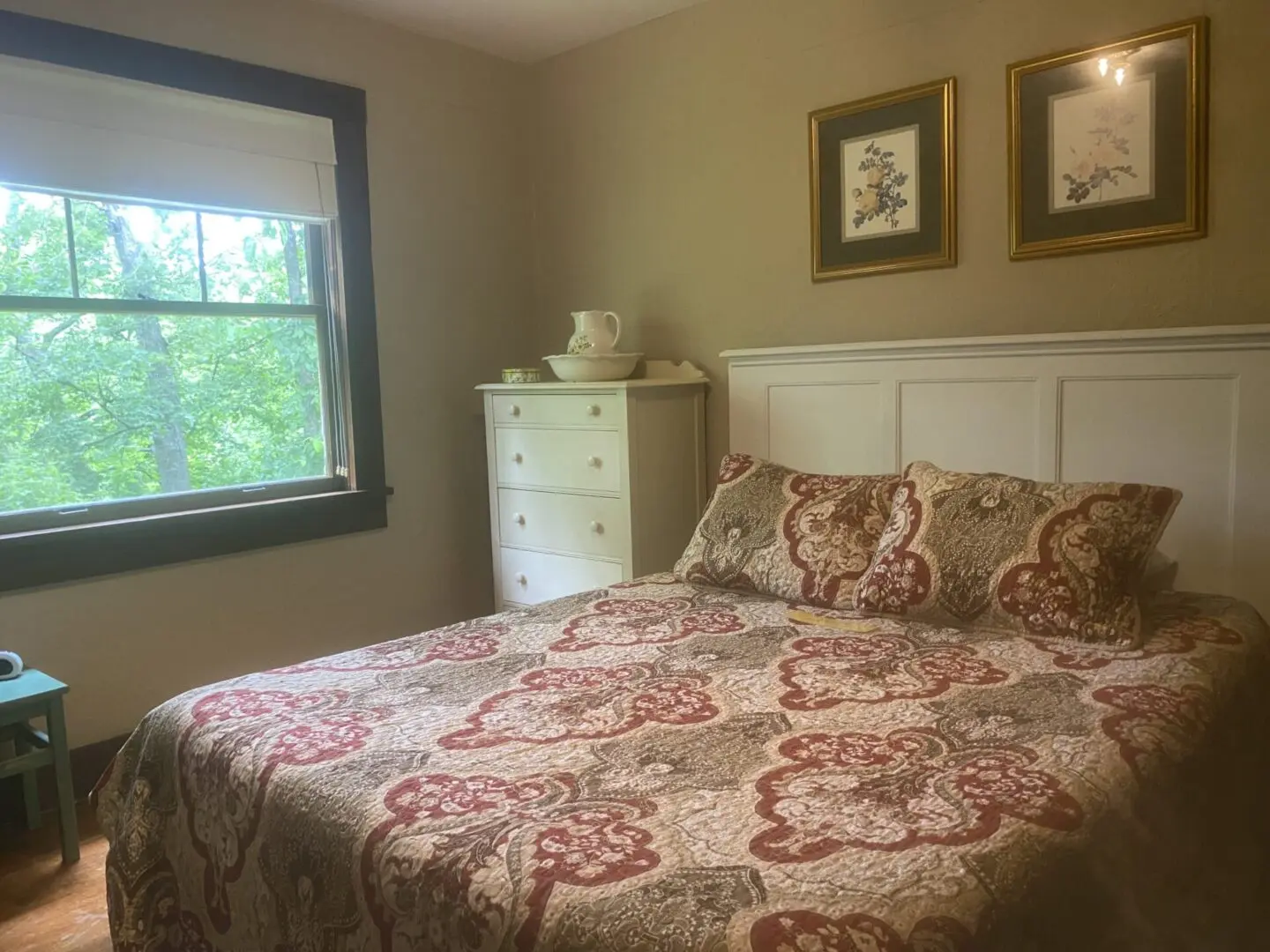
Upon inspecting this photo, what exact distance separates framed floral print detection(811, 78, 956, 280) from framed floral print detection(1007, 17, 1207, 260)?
7.6 inches

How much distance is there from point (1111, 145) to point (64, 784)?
301cm

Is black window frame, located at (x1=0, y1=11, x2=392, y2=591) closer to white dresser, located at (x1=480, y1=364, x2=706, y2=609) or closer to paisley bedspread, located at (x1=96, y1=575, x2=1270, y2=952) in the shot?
white dresser, located at (x1=480, y1=364, x2=706, y2=609)

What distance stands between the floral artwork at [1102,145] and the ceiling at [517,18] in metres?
1.33

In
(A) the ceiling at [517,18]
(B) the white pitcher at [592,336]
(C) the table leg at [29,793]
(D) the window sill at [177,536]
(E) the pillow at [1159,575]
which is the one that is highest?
(A) the ceiling at [517,18]

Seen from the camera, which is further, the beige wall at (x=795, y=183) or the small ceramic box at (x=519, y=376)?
the small ceramic box at (x=519, y=376)

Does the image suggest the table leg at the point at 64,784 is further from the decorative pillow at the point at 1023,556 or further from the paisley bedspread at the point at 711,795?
the decorative pillow at the point at 1023,556

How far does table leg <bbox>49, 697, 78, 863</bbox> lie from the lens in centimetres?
230

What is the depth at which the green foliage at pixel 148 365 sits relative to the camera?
256 centimetres

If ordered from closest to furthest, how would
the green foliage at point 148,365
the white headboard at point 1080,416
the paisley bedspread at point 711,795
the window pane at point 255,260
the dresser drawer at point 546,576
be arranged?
the paisley bedspread at point 711,795
the white headboard at point 1080,416
the green foliage at point 148,365
the window pane at point 255,260
the dresser drawer at point 546,576

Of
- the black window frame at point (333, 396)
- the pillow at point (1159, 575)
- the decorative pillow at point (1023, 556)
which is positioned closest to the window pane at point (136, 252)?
the black window frame at point (333, 396)

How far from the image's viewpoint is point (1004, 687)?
1664 millimetres

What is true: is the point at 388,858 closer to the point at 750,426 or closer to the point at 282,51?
the point at 750,426

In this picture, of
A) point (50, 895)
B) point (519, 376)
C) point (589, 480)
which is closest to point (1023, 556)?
point (589, 480)

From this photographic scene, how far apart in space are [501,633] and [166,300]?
1.55 meters
